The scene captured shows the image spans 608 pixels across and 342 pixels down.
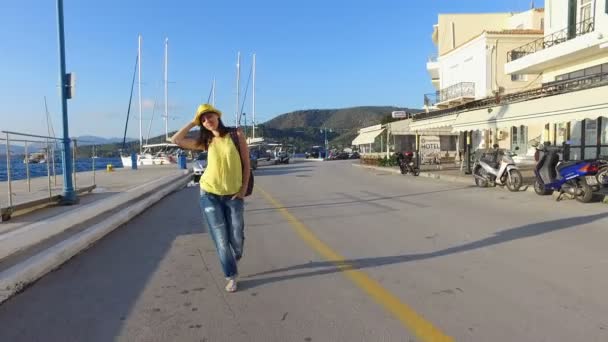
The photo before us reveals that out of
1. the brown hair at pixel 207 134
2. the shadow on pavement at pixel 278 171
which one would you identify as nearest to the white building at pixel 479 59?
the shadow on pavement at pixel 278 171

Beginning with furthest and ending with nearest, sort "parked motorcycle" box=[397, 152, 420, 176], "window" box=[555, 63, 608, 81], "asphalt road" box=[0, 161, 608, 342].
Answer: "parked motorcycle" box=[397, 152, 420, 176] < "window" box=[555, 63, 608, 81] < "asphalt road" box=[0, 161, 608, 342]

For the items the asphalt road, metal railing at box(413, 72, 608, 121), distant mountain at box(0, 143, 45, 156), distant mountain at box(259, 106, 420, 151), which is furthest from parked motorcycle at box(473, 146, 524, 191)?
distant mountain at box(259, 106, 420, 151)

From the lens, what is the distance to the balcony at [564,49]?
17469 mm

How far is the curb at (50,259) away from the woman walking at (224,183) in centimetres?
214

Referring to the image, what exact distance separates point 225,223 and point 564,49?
61.1 feet

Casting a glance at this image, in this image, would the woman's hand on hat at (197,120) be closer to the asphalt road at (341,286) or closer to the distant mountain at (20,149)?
the asphalt road at (341,286)

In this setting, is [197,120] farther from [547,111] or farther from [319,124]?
[319,124]

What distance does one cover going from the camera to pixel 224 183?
4.75 metres

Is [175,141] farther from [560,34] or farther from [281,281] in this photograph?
[560,34]

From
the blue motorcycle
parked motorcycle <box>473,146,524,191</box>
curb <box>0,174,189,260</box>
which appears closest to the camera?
curb <box>0,174,189,260</box>

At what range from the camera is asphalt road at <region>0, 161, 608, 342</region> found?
12.3ft

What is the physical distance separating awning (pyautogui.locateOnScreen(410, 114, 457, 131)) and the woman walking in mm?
16849

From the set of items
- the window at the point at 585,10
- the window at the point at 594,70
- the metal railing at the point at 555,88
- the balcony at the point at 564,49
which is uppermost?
the window at the point at 585,10

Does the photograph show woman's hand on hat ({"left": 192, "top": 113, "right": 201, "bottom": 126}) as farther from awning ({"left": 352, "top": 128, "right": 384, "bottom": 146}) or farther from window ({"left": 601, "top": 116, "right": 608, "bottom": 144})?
awning ({"left": 352, "top": 128, "right": 384, "bottom": 146})
